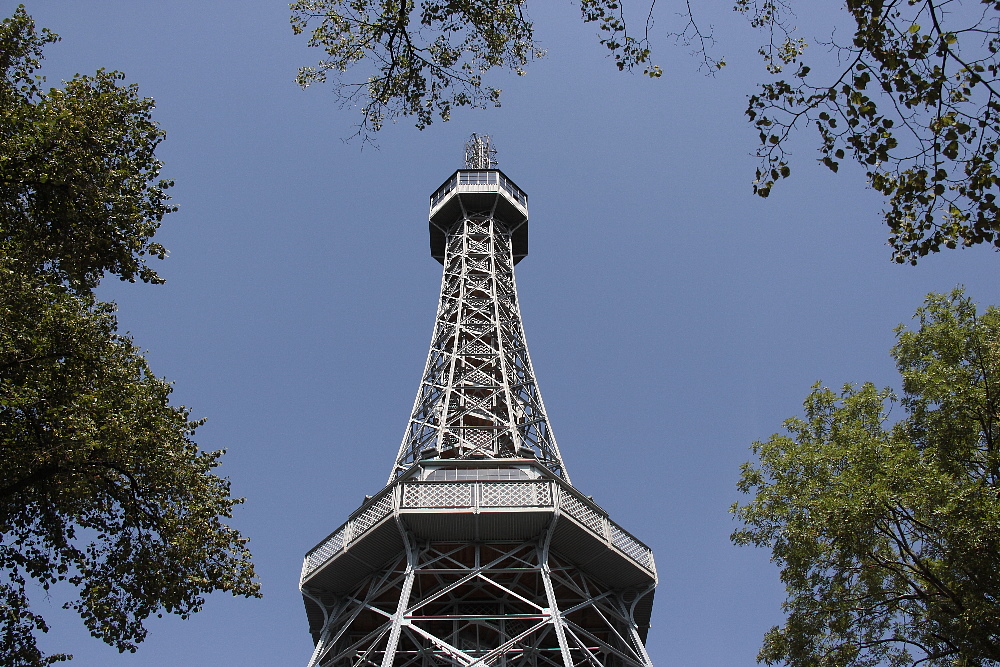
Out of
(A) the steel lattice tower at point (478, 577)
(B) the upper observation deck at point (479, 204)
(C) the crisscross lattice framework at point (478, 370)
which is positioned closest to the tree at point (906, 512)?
(A) the steel lattice tower at point (478, 577)

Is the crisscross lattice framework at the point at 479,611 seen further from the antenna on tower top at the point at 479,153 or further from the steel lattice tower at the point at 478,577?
the antenna on tower top at the point at 479,153

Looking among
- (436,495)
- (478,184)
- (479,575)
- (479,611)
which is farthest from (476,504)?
(478,184)

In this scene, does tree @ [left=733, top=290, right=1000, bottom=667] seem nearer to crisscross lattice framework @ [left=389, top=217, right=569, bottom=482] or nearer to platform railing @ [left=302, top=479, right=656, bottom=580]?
platform railing @ [left=302, top=479, right=656, bottom=580]

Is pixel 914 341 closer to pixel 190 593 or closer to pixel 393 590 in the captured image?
pixel 190 593

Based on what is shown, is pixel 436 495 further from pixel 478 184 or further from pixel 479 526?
pixel 478 184

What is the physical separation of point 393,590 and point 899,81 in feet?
69.4

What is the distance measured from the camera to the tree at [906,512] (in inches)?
502

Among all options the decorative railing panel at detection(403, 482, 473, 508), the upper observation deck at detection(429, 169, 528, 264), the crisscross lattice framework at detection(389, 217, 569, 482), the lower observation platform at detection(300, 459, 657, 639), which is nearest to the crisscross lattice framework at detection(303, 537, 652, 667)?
the lower observation platform at detection(300, 459, 657, 639)

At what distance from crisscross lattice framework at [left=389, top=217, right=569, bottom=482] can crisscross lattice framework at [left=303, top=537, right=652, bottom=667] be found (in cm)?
450

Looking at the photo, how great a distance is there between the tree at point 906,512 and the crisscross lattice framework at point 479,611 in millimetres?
9160

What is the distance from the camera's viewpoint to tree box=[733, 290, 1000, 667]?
12742 mm

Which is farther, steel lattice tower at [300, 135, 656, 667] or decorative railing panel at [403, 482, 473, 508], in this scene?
decorative railing panel at [403, 482, 473, 508]

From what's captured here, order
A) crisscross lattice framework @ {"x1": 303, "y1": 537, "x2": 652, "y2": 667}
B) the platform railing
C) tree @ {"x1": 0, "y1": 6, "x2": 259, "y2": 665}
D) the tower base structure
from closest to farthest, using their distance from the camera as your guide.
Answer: tree @ {"x1": 0, "y1": 6, "x2": 259, "y2": 665} < crisscross lattice framework @ {"x1": 303, "y1": 537, "x2": 652, "y2": 667} < the tower base structure < the platform railing

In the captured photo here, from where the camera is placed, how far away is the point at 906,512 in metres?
14.2
